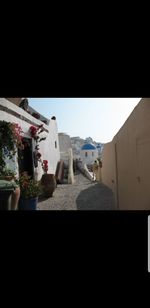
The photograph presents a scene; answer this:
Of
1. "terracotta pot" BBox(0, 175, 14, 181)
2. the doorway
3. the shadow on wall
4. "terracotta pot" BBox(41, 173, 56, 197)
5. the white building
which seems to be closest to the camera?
"terracotta pot" BBox(0, 175, 14, 181)

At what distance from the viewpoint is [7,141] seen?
4.55m

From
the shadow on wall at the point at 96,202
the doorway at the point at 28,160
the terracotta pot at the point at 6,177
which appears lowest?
the shadow on wall at the point at 96,202

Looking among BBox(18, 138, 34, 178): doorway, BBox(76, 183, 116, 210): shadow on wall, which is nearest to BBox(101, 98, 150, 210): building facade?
BBox(76, 183, 116, 210): shadow on wall

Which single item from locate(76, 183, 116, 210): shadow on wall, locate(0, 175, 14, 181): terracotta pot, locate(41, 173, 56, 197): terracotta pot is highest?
locate(0, 175, 14, 181): terracotta pot

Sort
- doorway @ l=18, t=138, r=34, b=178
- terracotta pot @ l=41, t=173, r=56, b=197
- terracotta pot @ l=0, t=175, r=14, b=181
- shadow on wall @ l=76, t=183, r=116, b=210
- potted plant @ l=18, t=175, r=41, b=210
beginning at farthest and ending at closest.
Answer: terracotta pot @ l=41, t=173, r=56, b=197
doorway @ l=18, t=138, r=34, b=178
shadow on wall @ l=76, t=183, r=116, b=210
potted plant @ l=18, t=175, r=41, b=210
terracotta pot @ l=0, t=175, r=14, b=181

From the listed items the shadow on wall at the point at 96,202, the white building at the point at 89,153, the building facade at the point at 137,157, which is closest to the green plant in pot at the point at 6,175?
the building facade at the point at 137,157

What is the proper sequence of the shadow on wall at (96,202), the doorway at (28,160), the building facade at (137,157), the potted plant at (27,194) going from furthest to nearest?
the doorway at (28,160) < the shadow on wall at (96,202) < the potted plant at (27,194) < the building facade at (137,157)

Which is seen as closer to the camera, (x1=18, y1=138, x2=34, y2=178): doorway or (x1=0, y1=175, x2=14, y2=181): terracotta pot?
(x1=0, y1=175, x2=14, y2=181): terracotta pot

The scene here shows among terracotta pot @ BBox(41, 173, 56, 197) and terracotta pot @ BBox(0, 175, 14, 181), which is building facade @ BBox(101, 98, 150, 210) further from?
terracotta pot @ BBox(41, 173, 56, 197)

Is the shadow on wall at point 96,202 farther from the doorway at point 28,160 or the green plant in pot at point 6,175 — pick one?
the green plant in pot at point 6,175

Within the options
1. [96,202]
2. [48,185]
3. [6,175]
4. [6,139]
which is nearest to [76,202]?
[96,202]

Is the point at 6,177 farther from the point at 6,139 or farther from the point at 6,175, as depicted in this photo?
the point at 6,139
